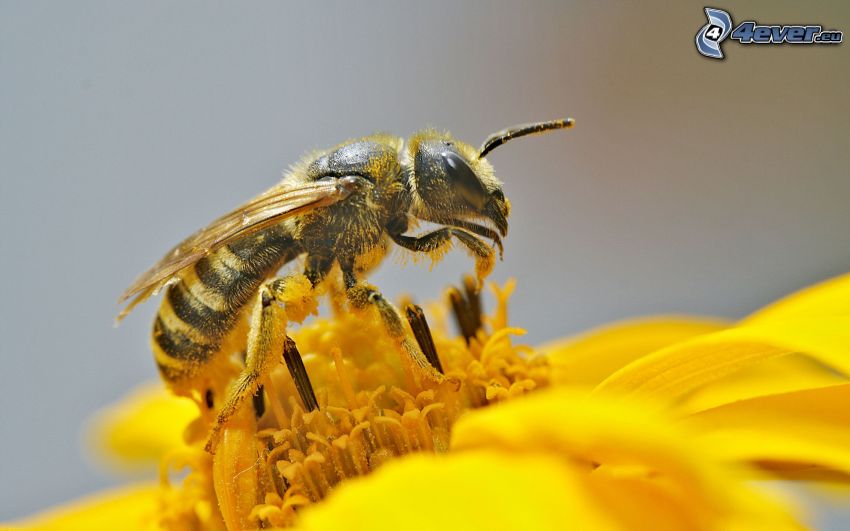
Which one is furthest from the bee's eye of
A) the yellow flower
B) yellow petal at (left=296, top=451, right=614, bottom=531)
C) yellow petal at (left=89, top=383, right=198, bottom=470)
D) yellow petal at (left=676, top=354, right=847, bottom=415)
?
yellow petal at (left=89, top=383, right=198, bottom=470)

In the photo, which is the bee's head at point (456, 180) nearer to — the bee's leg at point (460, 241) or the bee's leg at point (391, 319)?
the bee's leg at point (460, 241)

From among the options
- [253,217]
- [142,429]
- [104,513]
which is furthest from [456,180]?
[142,429]

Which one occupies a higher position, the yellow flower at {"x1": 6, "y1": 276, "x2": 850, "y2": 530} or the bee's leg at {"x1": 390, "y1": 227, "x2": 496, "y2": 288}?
the bee's leg at {"x1": 390, "y1": 227, "x2": 496, "y2": 288}

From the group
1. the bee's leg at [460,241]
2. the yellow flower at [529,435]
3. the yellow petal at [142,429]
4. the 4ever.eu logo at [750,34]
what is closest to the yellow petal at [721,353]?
the yellow flower at [529,435]

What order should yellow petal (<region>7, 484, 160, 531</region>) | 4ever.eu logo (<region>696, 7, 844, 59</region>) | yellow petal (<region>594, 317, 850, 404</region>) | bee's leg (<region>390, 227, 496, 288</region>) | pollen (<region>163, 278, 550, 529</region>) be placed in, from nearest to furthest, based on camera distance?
yellow petal (<region>594, 317, 850, 404</region>) → pollen (<region>163, 278, 550, 529</region>) → bee's leg (<region>390, 227, 496, 288</region>) → yellow petal (<region>7, 484, 160, 531</region>) → 4ever.eu logo (<region>696, 7, 844, 59</region>)

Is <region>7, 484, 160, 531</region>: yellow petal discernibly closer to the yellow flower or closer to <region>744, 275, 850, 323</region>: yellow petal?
the yellow flower

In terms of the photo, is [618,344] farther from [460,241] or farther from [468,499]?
[468,499]

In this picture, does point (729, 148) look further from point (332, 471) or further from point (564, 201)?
point (332, 471)
